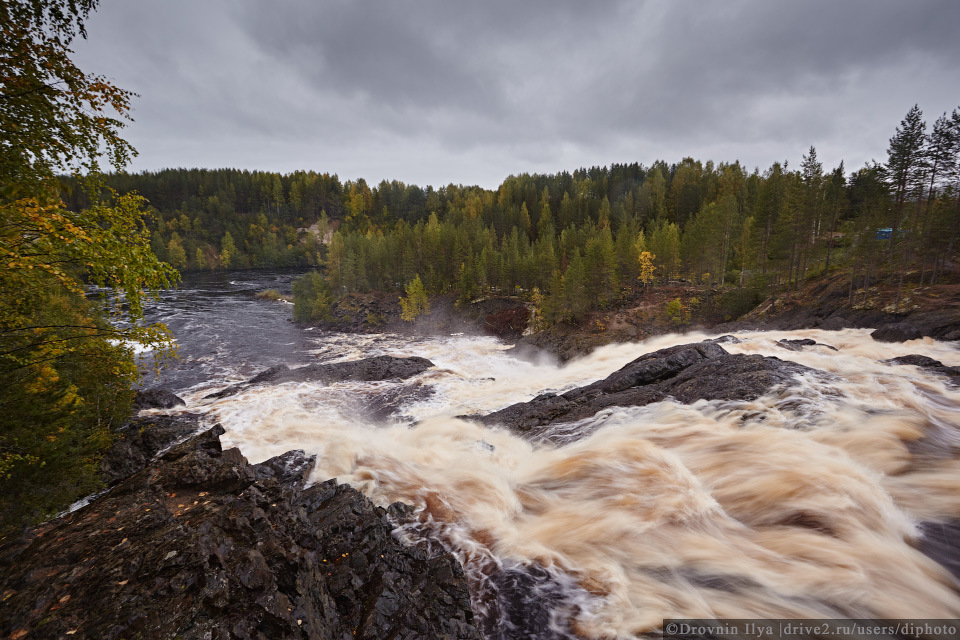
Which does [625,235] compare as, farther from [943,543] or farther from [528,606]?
[528,606]

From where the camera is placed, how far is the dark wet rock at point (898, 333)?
75.7 ft

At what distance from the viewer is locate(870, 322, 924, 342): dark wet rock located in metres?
23.1

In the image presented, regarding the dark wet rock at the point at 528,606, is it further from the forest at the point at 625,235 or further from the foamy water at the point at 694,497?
the forest at the point at 625,235

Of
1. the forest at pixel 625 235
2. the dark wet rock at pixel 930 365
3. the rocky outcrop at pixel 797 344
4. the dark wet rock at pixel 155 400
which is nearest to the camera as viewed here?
the dark wet rock at pixel 930 365

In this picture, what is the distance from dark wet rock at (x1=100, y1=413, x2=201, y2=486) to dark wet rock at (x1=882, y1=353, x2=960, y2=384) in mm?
31920

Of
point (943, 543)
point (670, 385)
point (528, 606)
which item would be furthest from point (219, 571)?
point (670, 385)

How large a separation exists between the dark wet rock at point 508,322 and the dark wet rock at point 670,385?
2877 cm

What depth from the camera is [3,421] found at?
8.58 metres

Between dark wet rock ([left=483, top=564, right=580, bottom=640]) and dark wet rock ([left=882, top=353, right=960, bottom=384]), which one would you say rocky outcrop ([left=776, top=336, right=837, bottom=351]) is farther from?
dark wet rock ([left=483, top=564, right=580, bottom=640])

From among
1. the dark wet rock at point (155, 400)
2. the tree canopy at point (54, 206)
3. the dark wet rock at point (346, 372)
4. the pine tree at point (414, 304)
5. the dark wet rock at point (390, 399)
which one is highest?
the tree canopy at point (54, 206)

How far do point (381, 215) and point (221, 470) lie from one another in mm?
143618

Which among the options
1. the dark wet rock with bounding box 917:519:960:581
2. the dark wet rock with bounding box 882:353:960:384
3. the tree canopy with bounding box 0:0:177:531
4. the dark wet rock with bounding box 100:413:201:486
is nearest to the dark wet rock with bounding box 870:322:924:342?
the dark wet rock with bounding box 882:353:960:384

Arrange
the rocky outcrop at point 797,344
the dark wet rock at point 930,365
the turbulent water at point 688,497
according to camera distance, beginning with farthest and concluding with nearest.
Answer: the rocky outcrop at point 797,344 → the dark wet rock at point 930,365 → the turbulent water at point 688,497

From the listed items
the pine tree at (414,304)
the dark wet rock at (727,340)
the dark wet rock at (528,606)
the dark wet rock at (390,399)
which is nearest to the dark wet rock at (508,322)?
the pine tree at (414,304)
